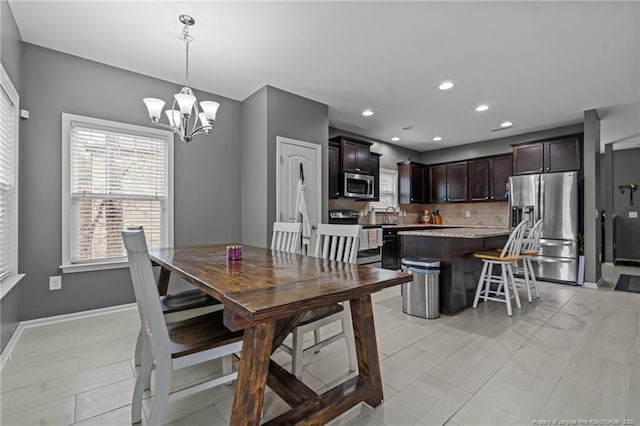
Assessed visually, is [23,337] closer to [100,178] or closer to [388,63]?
[100,178]

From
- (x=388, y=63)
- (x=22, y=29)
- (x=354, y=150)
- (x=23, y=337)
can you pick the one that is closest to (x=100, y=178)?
(x=22, y=29)

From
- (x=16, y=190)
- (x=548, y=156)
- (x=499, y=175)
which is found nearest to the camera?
(x=16, y=190)

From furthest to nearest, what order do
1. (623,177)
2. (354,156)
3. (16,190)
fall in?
(623,177) < (354,156) < (16,190)

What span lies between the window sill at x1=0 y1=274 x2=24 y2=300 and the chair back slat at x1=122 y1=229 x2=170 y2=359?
168cm

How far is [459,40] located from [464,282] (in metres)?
2.51

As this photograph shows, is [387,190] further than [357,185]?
Yes

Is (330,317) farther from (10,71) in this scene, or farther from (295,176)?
(10,71)

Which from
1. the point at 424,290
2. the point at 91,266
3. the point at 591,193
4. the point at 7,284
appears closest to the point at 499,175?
the point at 591,193

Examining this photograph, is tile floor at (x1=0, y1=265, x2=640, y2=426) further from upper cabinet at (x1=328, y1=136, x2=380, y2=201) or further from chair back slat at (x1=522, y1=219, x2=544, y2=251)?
upper cabinet at (x1=328, y1=136, x2=380, y2=201)

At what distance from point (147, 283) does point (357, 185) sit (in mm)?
4501

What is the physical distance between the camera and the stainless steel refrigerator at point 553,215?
15.3 ft

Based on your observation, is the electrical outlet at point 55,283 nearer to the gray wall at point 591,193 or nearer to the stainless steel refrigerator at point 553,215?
the stainless steel refrigerator at point 553,215

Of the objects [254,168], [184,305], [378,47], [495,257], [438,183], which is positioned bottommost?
[184,305]

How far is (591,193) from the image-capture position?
4.53 m
